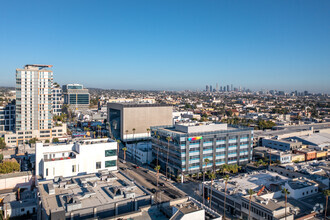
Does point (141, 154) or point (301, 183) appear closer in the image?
point (301, 183)

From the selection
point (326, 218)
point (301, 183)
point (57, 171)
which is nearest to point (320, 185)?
point (301, 183)

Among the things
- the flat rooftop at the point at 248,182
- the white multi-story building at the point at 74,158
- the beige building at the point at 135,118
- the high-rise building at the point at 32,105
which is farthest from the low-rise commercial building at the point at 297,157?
the high-rise building at the point at 32,105

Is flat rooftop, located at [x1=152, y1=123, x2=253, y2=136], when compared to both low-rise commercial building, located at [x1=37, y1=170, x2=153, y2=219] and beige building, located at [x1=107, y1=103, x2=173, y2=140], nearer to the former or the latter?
low-rise commercial building, located at [x1=37, y1=170, x2=153, y2=219]

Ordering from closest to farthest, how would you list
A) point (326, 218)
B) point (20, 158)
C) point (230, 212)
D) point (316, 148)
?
point (326, 218), point (230, 212), point (20, 158), point (316, 148)

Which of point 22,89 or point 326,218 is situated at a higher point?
point 22,89

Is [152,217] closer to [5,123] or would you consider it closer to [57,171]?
[57,171]

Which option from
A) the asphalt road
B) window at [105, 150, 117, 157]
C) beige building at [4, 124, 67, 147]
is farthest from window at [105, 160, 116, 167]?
beige building at [4, 124, 67, 147]

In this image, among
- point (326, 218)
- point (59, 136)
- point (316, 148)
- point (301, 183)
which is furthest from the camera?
point (59, 136)
